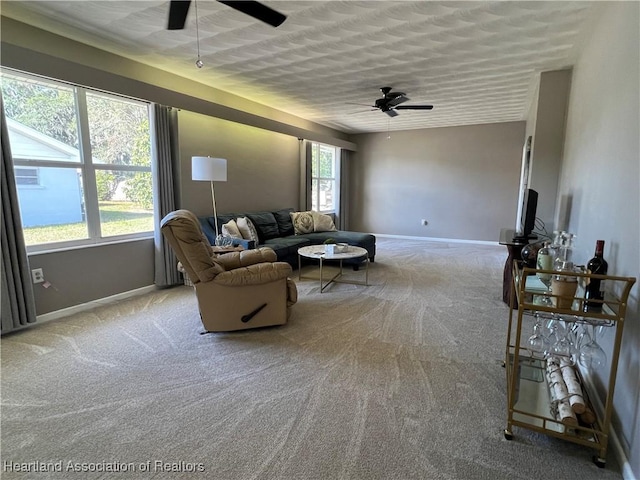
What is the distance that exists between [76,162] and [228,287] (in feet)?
Result: 7.19

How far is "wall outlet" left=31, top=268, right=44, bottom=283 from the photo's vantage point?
3.08 metres

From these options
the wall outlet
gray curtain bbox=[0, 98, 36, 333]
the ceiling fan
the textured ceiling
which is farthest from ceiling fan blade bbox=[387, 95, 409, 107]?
the wall outlet

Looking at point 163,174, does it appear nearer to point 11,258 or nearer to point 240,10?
point 11,258

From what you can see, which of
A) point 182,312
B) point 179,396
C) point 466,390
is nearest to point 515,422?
point 466,390

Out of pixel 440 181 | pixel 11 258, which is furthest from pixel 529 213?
pixel 11 258

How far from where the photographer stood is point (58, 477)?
4.90ft

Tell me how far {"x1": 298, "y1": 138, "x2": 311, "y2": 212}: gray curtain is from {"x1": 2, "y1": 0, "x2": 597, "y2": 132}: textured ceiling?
188 cm

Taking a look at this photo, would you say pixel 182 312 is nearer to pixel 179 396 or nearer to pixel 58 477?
pixel 179 396

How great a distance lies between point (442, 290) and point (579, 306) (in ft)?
8.77

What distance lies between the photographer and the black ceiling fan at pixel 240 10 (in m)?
1.94

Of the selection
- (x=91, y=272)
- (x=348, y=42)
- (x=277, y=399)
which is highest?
(x=348, y=42)

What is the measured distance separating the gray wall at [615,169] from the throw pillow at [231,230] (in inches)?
151

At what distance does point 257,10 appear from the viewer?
2.04m

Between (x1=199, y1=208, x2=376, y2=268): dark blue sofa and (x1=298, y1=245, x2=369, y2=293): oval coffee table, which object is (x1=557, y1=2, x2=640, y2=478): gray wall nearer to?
(x1=298, y1=245, x2=369, y2=293): oval coffee table
